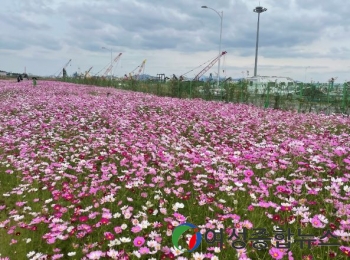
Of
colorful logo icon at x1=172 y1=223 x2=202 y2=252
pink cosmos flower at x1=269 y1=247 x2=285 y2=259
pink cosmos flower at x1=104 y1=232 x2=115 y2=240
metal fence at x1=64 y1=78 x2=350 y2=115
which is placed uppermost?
metal fence at x1=64 y1=78 x2=350 y2=115

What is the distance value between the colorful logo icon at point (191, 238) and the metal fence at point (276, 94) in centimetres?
1423

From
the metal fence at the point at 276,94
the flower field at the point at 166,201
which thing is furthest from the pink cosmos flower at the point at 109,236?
the metal fence at the point at 276,94

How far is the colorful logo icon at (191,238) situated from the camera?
2670mm

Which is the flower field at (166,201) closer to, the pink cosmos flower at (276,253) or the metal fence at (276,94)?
the pink cosmos flower at (276,253)

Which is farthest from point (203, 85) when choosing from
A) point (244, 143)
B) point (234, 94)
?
point (244, 143)

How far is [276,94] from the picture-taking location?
58.5ft

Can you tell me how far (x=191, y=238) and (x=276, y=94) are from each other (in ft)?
53.5

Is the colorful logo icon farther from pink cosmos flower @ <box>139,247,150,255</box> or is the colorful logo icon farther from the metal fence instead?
the metal fence

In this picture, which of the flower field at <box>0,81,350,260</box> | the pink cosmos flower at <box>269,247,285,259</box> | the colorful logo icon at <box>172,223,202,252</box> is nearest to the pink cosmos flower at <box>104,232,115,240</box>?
the flower field at <box>0,81,350,260</box>

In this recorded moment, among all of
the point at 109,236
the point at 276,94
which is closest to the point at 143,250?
the point at 109,236

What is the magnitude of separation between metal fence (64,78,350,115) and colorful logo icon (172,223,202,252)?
14230 mm

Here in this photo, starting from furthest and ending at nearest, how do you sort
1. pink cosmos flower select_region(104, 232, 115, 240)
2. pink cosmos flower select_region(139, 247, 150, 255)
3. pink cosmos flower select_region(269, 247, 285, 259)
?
1. pink cosmos flower select_region(104, 232, 115, 240)
2. pink cosmos flower select_region(139, 247, 150, 255)
3. pink cosmos flower select_region(269, 247, 285, 259)

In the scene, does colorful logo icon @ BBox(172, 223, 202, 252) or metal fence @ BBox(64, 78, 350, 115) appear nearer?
colorful logo icon @ BBox(172, 223, 202, 252)

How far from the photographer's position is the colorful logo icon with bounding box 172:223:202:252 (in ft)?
8.76
